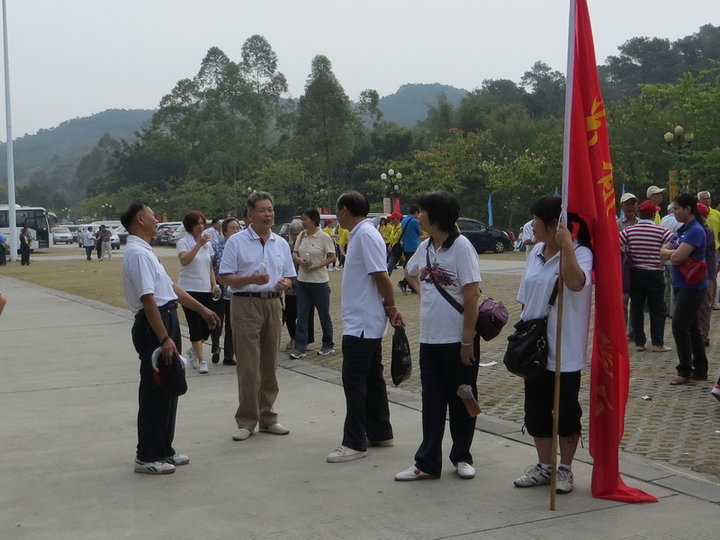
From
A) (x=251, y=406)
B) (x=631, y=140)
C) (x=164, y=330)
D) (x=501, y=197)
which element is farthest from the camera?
(x=501, y=197)

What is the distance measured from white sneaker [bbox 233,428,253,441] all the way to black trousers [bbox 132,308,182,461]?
808 mm

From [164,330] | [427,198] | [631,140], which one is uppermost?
[631,140]

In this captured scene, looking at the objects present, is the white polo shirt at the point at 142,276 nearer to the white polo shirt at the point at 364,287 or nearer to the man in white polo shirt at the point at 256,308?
the man in white polo shirt at the point at 256,308

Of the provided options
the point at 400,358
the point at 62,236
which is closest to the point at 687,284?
the point at 400,358

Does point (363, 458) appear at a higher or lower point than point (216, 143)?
lower

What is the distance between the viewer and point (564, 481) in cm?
520

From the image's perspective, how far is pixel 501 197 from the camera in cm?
5084

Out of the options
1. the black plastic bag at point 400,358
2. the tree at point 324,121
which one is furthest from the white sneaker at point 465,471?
the tree at point 324,121

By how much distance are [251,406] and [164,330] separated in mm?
1322

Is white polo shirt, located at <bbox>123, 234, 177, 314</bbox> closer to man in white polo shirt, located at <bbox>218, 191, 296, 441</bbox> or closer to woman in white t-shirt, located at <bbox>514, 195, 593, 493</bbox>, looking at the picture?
man in white polo shirt, located at <bbox>218, 191, 296, 441</bbox>

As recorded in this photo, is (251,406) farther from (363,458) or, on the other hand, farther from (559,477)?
(559,477)

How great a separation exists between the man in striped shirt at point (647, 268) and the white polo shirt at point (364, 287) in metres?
4.89

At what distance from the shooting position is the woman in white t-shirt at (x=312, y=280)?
34.5 ft

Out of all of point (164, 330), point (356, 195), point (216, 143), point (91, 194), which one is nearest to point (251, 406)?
point (164, 330)
